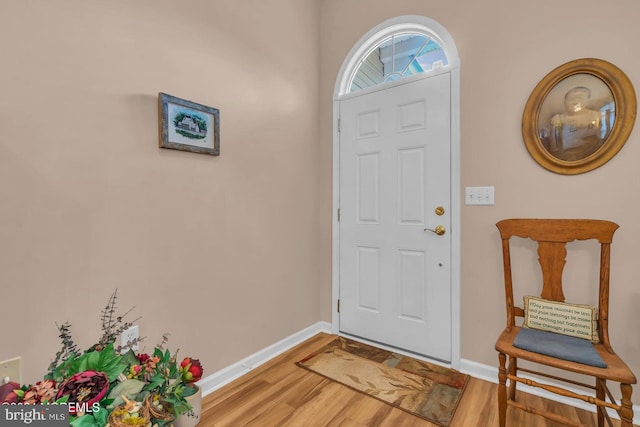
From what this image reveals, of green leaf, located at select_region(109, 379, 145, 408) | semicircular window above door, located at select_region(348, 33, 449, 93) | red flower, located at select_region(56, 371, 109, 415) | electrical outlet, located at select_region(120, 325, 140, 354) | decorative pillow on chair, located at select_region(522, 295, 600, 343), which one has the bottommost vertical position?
electrical outlet, located at select_region(120, 325, 140, 354)

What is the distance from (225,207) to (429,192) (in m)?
1.43

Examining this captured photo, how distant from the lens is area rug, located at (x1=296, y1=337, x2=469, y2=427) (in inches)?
67.8

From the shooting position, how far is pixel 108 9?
1.46 meters

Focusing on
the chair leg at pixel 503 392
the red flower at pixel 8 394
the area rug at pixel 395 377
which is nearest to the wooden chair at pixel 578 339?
the chair leg at pixel 503 392

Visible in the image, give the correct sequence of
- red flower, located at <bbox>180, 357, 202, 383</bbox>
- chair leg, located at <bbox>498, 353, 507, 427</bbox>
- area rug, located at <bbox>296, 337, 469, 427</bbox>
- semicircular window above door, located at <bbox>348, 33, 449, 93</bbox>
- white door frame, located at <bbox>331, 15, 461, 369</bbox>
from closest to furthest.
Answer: red flower, located at <bbox>180, 357, 202, 383</bbox>, chair leg, located at <bbox>498, 353, 507, 427</bbox>, area rug, located at <bbox>296, 337, 469, 427</bbox>, white door frame, located at <bbox>331, 15, 461, 369</bbox>, semicircular window above door, located at <bbox>348, 33, 449, 93</bbox>

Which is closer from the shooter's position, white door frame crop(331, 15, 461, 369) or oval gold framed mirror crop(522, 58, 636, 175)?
oval gold framed mirror crop(522, 58, 636, 175)

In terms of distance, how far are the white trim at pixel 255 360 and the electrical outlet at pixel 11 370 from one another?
0.84 m

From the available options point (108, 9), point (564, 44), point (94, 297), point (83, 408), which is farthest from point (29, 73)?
point (564, 44)

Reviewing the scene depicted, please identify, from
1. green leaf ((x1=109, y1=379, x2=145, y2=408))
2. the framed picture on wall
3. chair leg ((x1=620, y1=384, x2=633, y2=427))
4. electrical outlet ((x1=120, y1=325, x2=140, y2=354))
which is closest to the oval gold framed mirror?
chair leg ((x1=620, y1=384, x2=633, y2=427))

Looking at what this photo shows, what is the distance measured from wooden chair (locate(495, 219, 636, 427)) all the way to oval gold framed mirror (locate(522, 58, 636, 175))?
360 mm

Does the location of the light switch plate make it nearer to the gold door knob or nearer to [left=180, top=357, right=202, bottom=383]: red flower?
the gold door knob

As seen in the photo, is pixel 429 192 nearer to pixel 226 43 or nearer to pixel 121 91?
pixel 226 43

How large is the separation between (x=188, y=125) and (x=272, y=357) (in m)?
1.71

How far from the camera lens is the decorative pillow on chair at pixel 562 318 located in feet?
4.97
